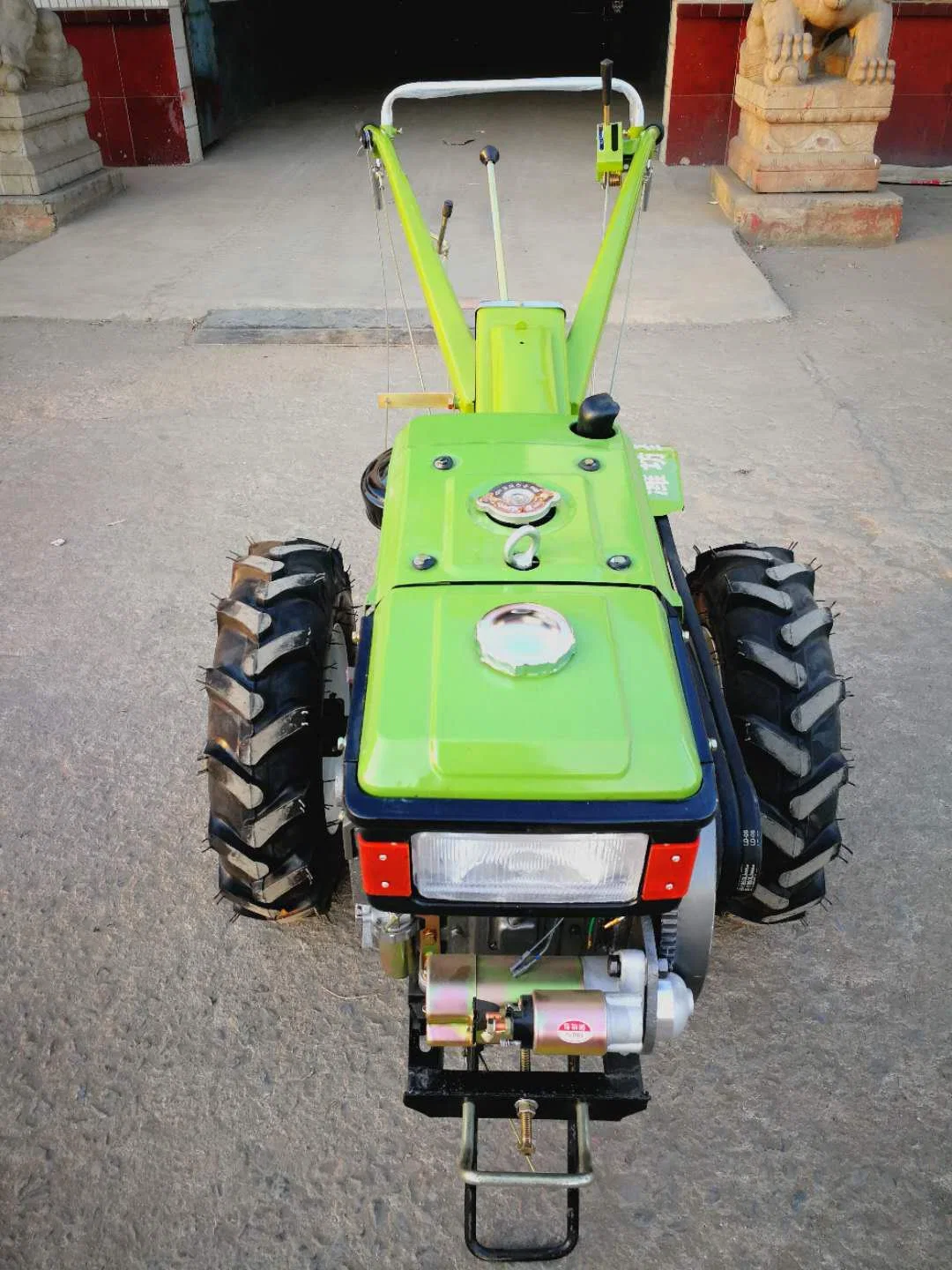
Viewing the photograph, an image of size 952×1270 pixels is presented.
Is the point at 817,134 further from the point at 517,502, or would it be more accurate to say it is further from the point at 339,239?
the point at 517,502

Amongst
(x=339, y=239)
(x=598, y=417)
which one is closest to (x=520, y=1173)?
(x=598, y=417)

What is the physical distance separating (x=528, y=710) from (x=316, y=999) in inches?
44.5

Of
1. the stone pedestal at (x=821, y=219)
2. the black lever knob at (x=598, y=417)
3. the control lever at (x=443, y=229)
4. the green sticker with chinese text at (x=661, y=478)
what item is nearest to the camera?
the black lever knob at (x=598, y=417)

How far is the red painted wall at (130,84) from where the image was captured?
31.5ft

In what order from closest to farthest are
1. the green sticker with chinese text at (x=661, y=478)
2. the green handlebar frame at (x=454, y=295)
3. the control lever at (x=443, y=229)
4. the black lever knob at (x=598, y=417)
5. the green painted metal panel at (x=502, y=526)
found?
the green painted metal panel at (x=502, y=526)
the black lever knob at (x=598, y=417)
the green sticker with chinese text at (x=661, y=478)
the green handlebar frame at (x=454, y=295)
the control lever at (x=443, y=229)

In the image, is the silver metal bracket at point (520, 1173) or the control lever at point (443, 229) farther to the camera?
the control lever at point (443, 229)

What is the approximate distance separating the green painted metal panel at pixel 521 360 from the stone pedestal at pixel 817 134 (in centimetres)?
574

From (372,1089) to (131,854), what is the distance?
980mm

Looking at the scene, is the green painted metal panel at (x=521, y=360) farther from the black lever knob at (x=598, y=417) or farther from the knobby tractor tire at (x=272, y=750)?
the knobby tractor tire at (x=272, y=750)

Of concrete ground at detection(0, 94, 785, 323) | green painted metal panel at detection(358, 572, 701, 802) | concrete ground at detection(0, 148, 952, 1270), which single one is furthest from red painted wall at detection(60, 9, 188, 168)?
green painted metal panel at detection(358, 572, 701, 802)

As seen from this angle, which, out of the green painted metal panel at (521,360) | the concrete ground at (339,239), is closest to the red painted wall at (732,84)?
the concrete ground at (339,239)

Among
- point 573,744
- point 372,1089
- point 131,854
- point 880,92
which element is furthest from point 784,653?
point 880,92

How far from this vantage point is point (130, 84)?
9.82 m

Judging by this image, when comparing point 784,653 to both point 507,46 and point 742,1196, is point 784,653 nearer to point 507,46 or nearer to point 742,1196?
point 742,1196
